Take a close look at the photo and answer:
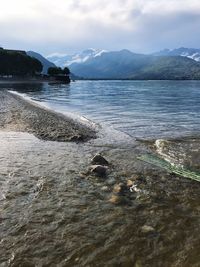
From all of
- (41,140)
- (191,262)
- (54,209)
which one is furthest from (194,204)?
(41,140)

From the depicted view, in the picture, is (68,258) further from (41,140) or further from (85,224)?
(41,140)

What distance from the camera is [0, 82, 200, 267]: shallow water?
8.91 metres

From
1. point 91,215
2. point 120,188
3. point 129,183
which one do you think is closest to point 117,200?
point 120,188

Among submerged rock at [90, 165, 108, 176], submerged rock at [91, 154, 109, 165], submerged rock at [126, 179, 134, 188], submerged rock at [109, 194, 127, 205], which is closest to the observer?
submerged rock at [109, 194, 127, 205]

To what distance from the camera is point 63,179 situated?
49.1 feet

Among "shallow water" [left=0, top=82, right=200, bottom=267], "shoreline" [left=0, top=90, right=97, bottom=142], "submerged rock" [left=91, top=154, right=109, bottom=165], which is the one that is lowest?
"shoreline" [left=0, top=90, right=97, bottom=142]

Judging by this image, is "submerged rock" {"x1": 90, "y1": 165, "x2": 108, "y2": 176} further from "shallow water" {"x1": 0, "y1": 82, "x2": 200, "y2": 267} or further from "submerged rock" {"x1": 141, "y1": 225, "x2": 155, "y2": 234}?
"submerged rock" {"x1": 141, "y1": 225, "x2": 155, "y2": 234}

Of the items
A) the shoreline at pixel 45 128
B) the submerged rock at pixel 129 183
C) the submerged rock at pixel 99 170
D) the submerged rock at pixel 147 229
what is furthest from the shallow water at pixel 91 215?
the shoreline at pixel 45 128

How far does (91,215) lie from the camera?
1127cm

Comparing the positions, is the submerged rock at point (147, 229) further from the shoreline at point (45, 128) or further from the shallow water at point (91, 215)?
the shoreline at point (45, 128)

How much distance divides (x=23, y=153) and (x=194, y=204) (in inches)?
435

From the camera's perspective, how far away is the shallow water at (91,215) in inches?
351

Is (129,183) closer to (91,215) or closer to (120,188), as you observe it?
(120,188)

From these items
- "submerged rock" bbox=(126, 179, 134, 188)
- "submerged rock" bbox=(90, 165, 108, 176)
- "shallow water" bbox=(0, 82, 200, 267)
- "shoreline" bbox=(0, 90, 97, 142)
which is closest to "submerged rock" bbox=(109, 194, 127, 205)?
"shallow water" bbox=(0, 82, 200, 267)
